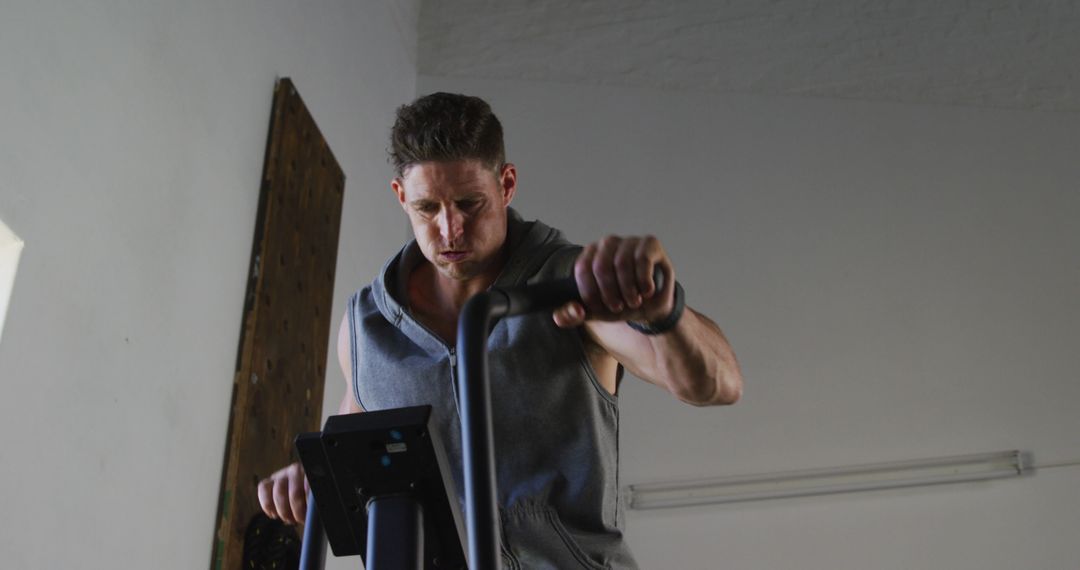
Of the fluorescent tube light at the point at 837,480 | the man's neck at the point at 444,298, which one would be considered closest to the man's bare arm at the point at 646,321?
the man's neck at the point at 444,298

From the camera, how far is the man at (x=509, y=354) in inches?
51.1

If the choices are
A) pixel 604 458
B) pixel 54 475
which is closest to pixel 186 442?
pixel 54 475

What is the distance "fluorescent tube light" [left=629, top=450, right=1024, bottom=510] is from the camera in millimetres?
3377

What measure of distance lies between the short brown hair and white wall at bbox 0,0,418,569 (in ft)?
1.75

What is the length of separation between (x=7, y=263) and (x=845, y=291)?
2.83 meters

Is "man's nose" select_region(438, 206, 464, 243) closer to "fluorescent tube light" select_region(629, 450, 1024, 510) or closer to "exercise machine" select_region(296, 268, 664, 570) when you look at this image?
"exercise machine" select_region(296, 268, 664, 570)

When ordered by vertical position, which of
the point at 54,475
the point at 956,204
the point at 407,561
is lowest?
the point at 407,561

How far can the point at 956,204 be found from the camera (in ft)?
12.4

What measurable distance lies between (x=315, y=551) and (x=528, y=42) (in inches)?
126

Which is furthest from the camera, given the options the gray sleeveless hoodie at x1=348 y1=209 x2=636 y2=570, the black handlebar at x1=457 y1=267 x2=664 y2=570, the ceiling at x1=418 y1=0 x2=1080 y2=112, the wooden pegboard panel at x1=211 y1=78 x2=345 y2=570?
the ceiling at x1=418 y1=0 x2=1080 y2=112

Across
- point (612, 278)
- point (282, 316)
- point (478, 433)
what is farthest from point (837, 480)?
point (478, 433)

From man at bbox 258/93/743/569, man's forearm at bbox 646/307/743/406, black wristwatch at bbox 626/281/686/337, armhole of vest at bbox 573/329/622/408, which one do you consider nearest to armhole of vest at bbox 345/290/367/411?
man at bbox 258/93/743/569

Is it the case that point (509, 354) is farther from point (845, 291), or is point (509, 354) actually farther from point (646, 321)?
point (845, 291)

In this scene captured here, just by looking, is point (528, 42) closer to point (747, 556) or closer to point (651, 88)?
point (651, 88)
